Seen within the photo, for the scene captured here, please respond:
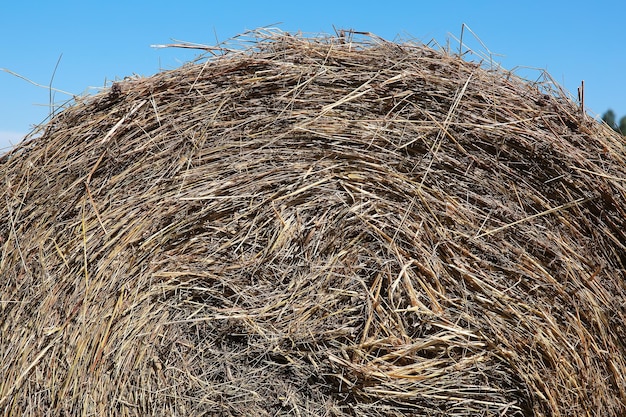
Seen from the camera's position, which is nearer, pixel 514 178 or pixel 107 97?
pixel 514 178

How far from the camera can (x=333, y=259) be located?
2.26 meters

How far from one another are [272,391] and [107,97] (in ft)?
3.87

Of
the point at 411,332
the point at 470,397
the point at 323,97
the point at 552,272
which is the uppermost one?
the point at 323,97

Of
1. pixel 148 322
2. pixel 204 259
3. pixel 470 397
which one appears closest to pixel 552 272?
pixel 470 397

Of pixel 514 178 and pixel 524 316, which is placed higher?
pixel 514 178

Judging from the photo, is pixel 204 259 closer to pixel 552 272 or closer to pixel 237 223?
pixel 237 223

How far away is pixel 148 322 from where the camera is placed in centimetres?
229

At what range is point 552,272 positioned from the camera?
225cm

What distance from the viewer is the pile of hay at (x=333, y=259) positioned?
7.30 feet

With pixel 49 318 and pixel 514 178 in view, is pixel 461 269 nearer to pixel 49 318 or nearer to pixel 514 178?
pixel 514 178

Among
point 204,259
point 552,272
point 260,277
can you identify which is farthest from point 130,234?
point 552,272

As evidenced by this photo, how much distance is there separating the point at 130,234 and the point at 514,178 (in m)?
1.30

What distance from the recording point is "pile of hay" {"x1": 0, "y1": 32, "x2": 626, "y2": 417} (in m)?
2.23

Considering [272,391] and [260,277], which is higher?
[260,277]
